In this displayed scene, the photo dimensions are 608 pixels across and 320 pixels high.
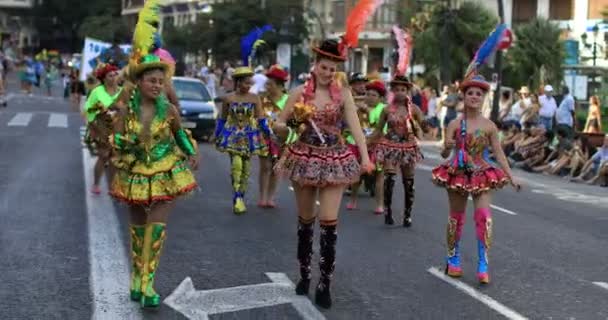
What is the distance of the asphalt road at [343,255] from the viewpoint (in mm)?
7895

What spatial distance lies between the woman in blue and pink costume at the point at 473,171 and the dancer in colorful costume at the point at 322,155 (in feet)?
4.26

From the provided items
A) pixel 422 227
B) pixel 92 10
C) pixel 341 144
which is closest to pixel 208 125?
pixel 422 227

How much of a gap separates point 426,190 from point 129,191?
10.5 metres

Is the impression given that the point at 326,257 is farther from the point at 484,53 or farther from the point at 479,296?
the point at 484,53

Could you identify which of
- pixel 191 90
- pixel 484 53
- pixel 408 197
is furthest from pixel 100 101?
pixel 191 90

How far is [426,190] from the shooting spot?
17391mm

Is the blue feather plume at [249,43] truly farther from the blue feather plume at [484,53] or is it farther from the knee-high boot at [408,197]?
the blue feather plume at [484,53]

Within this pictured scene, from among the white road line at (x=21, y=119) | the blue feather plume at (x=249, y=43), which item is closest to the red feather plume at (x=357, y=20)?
the blue feather plume at (x=249, y=43)

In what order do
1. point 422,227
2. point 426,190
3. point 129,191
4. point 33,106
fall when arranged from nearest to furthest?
point 129,191 → point 422,227 → point 426,190 → point 33,106

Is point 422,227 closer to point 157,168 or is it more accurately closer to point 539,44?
point 157,168

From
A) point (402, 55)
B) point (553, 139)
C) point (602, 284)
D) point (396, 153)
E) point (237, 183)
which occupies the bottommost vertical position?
point (602, 284)

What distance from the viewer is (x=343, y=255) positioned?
10.2 m

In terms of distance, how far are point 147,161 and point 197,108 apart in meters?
19.7

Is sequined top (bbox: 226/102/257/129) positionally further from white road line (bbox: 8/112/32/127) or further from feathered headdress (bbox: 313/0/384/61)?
white road line (bbox: 8/112/32/127)
